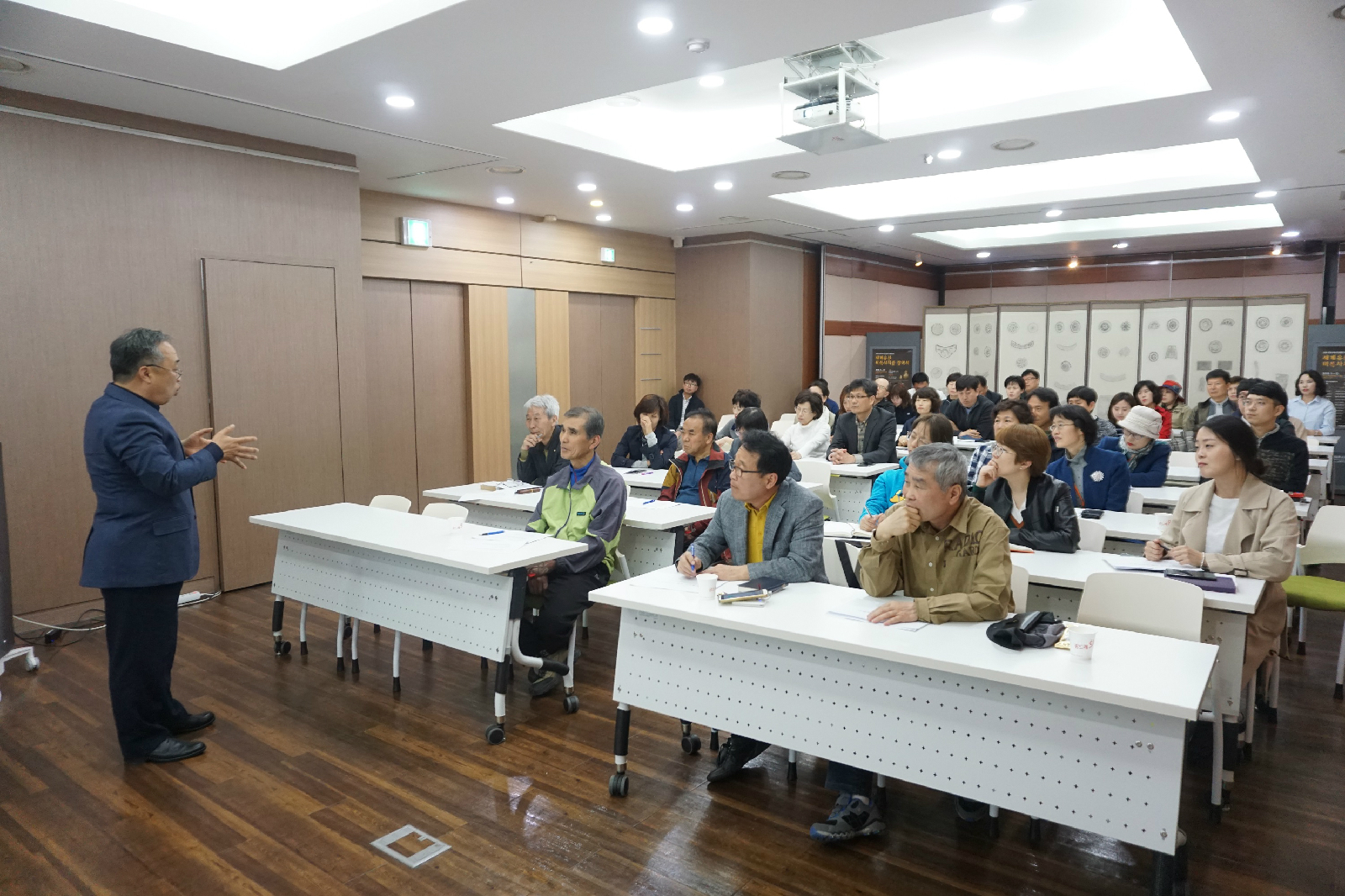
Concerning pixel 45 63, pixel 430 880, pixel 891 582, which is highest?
pixel 45 63

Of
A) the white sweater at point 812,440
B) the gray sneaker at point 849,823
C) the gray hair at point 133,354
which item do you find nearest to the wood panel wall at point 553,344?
the white sweater at point 812,440

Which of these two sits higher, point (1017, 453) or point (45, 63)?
point (45, 63)

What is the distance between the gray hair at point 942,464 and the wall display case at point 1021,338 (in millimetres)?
10786

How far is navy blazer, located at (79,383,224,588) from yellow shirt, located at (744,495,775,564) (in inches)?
92.5

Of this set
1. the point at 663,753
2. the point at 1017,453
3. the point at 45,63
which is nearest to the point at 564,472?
the point at 663,753

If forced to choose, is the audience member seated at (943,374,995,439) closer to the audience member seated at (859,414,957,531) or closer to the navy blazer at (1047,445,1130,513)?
the navy blazer at (1047,445,1130,513)

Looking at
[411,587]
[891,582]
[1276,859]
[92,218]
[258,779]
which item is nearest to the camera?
[1276,859]

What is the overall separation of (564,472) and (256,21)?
10.8 ft

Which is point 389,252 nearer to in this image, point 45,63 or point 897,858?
point 45,63

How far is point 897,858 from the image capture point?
9.71 ft

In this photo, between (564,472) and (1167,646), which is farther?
(564,472)

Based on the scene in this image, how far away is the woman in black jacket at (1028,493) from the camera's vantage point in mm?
3982

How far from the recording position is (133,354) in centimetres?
353

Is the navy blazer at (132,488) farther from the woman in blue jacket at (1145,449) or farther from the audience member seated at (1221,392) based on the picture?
the audience member seated at (1221,392)
